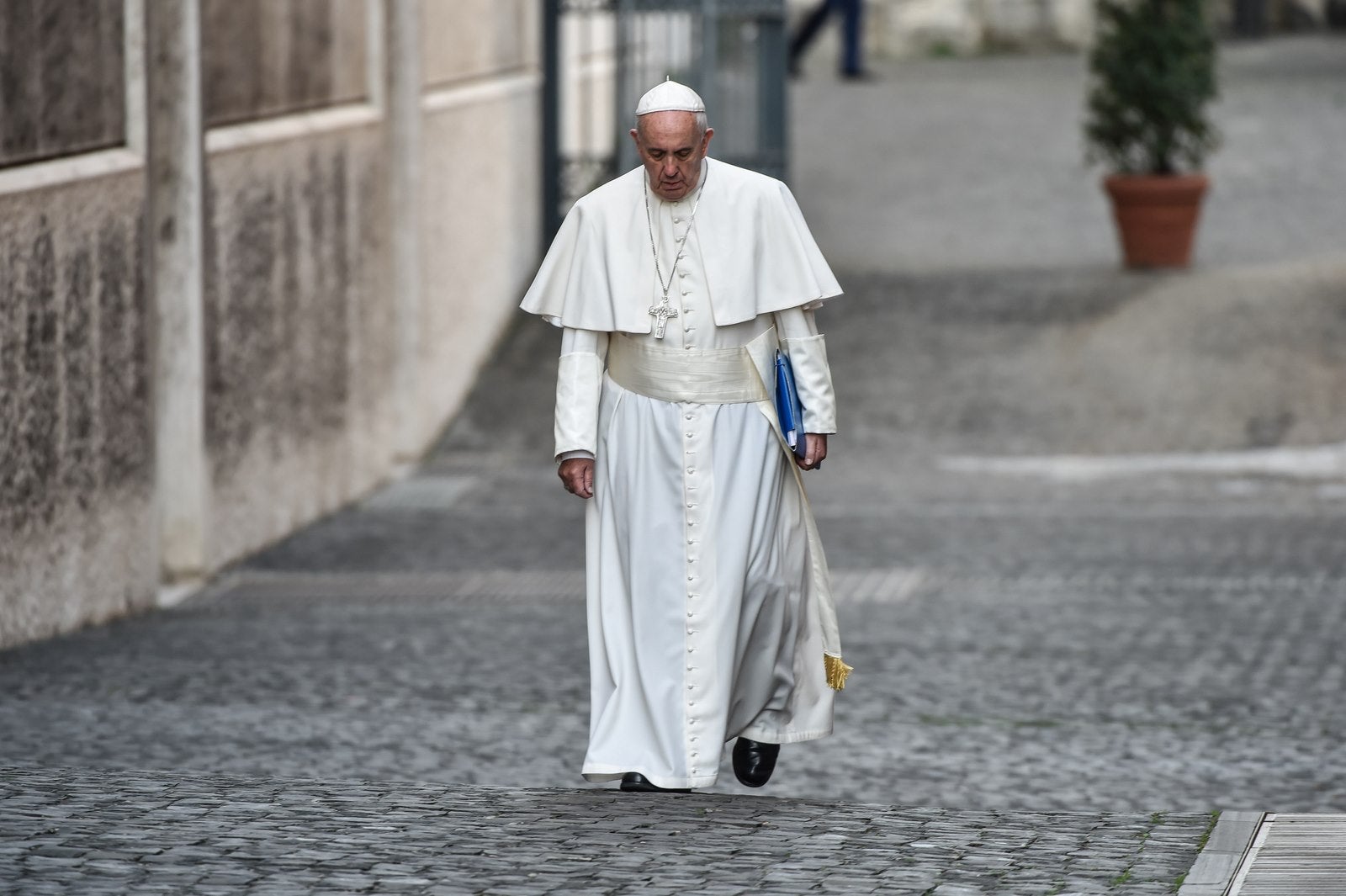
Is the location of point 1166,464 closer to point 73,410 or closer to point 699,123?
point 73,410

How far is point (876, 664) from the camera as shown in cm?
838

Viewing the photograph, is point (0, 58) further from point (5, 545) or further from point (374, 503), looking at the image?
point (374, 503)

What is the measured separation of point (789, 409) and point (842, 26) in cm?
2368

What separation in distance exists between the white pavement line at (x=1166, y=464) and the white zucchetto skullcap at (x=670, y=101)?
8.21 metres

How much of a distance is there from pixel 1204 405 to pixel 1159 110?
308cm

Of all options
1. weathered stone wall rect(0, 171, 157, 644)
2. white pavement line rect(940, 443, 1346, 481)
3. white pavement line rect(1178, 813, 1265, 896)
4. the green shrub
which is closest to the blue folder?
white pavement line rect(1178, 813, 1265, 896)

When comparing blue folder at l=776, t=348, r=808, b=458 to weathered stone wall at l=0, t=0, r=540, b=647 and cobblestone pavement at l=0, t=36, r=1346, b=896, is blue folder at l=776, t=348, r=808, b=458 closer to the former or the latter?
cobblestone pavement at l=0, t=36, r=1346, b=896

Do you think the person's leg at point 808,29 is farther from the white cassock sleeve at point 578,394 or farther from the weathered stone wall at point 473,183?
the white cassock sleeve at point 578,394

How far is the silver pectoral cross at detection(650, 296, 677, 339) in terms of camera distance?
5703mm

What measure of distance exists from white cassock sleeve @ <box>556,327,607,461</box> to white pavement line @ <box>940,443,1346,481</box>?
26.3 feet

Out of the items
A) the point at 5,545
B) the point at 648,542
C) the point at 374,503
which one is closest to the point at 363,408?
the point at 374,503

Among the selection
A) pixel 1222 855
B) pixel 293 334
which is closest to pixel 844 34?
pixel 293 334

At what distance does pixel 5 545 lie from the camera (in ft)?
26.6

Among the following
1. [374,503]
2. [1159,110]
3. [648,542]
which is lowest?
[374,503]
